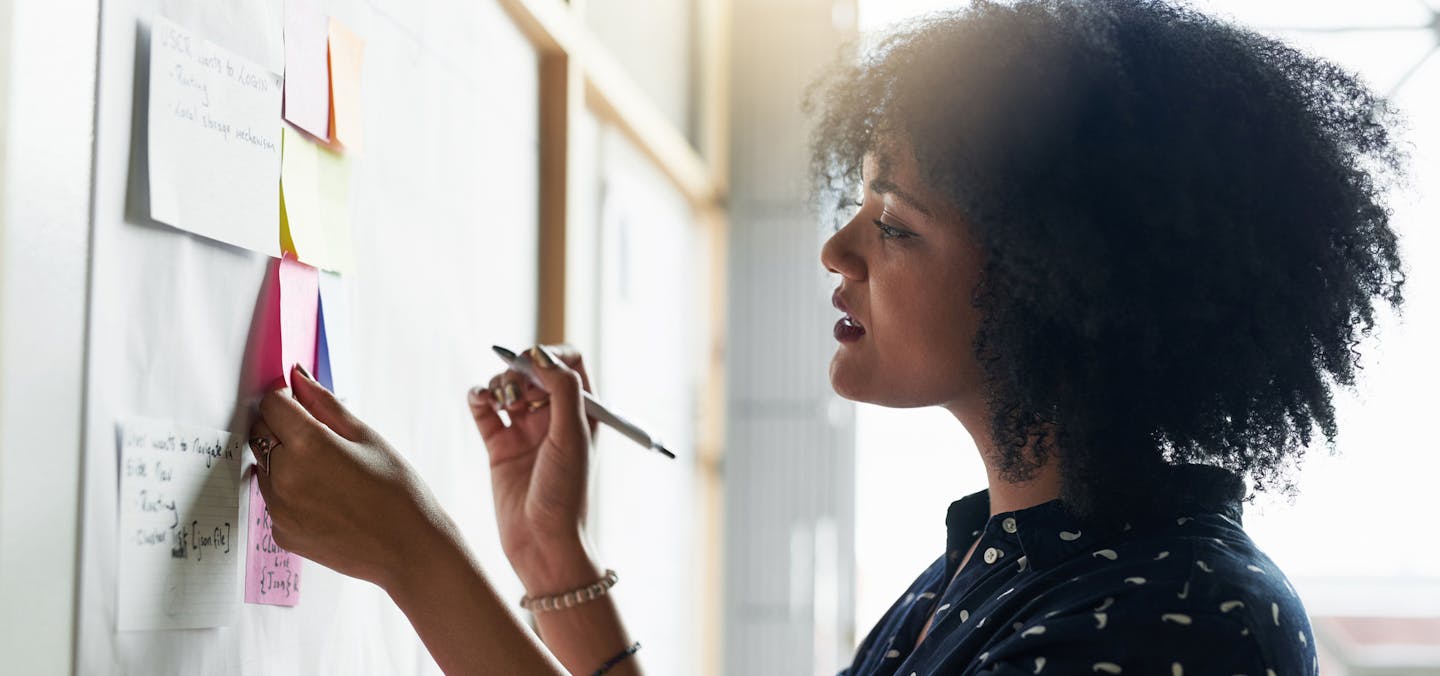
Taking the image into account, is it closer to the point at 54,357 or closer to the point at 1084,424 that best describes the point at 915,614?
the point at 1084,424

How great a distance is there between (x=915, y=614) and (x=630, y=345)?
1.10 m

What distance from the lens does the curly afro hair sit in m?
0.84

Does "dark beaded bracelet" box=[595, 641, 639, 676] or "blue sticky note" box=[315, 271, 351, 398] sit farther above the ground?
"blue sticky note" box=[315, 271, 351, 398]

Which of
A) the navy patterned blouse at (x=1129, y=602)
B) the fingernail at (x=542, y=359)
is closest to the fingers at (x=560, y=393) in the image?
the fingernail at (x=542, y=359)

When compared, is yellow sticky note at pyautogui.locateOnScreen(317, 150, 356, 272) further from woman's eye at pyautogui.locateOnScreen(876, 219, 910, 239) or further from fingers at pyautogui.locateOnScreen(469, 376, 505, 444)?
woman's eye at pyautogui.locateOnScreen(876, 219, 910, 239)

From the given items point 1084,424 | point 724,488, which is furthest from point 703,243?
point 1084,424

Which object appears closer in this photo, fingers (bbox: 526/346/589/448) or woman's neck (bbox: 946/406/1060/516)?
woman's neck (bbox: 946/406/1060/516)

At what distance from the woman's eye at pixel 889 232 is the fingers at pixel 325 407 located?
0.38 metres

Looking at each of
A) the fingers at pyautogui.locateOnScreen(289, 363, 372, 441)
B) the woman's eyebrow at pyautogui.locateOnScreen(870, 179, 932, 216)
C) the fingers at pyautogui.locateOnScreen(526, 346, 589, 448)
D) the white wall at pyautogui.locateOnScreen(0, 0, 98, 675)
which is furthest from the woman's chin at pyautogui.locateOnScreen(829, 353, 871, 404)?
the white wall at pyautogui.locateOnScreen(0, 0, 98, 675)

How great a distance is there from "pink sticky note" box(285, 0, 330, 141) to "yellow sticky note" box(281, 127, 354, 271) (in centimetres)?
1

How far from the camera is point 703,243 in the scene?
110 inches

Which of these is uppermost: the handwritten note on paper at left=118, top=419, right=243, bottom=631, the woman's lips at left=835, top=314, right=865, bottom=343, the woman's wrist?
the woman's lips at left=835, top=314, right=865, bottom=343

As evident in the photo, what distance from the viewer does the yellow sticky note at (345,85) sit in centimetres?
96

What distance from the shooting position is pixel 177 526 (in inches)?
30.0
